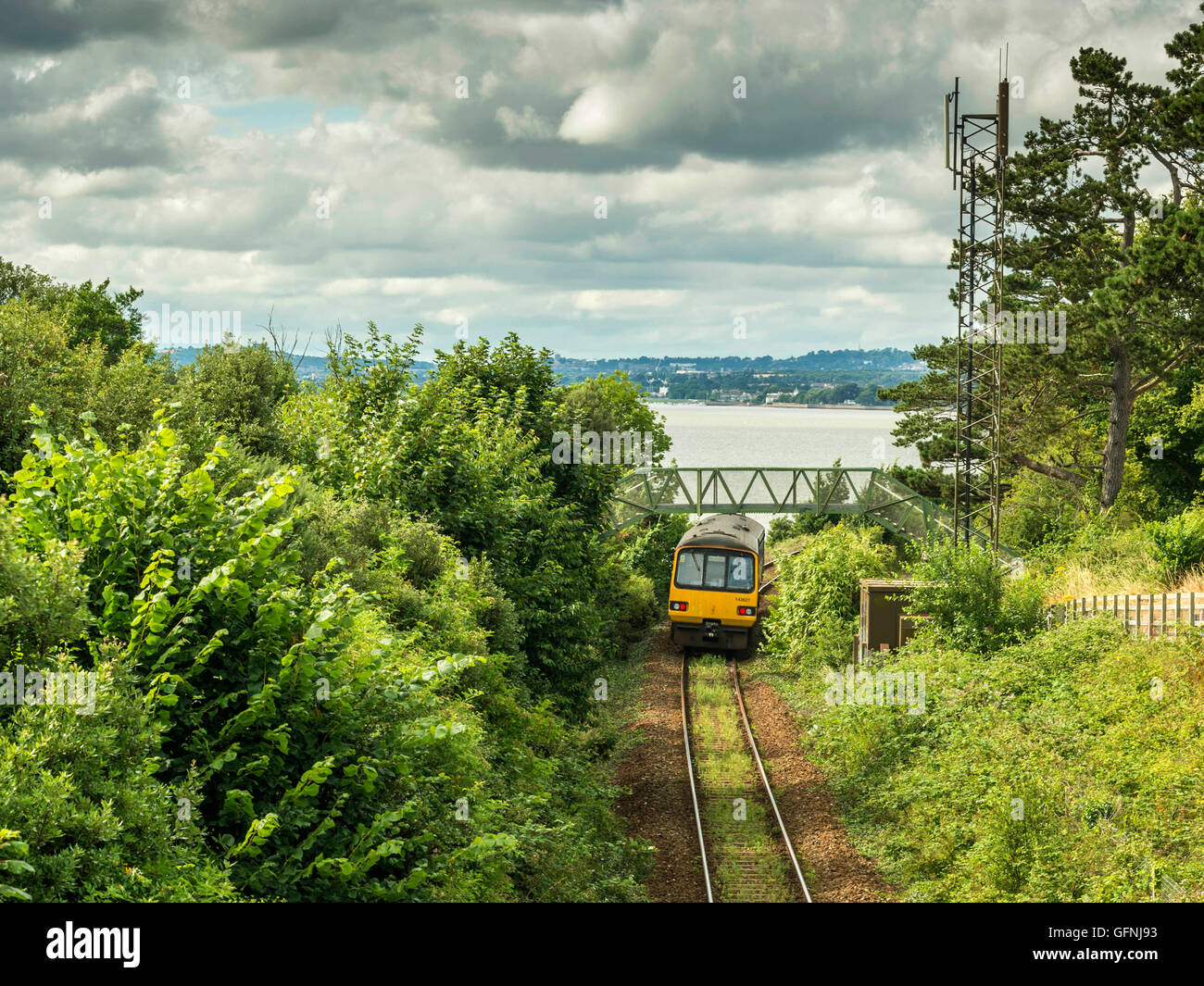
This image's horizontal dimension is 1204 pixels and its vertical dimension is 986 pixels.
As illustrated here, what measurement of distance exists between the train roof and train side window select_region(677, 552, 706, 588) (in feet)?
1.02

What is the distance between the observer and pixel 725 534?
93.7 feet

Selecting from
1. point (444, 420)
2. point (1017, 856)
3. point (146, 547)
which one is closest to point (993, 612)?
point (1017, 856)

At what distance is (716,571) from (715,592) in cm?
57

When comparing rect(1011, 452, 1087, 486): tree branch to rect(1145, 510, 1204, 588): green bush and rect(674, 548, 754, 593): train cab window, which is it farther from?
rect(674, 548, 754, 593): train cab window

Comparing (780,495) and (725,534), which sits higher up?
(780,495)

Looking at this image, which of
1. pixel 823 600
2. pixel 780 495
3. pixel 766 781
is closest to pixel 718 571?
pixel 823 600

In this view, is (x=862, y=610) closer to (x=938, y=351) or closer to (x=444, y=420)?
(x=444, y=420)

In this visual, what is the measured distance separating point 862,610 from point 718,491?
1540 cm

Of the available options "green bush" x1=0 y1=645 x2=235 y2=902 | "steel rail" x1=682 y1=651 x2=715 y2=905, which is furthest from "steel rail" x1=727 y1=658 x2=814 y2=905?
"green bush" x1=0 y1=645 x2=235 y2=902

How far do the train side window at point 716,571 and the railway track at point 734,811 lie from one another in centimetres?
416

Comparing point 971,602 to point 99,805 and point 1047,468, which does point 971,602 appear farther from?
point 1047,468

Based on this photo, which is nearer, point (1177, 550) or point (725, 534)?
point (1177, 550)

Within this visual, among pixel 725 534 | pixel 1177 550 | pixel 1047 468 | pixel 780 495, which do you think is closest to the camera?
pixel 1177 550

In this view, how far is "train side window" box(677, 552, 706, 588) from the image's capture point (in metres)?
27.8
